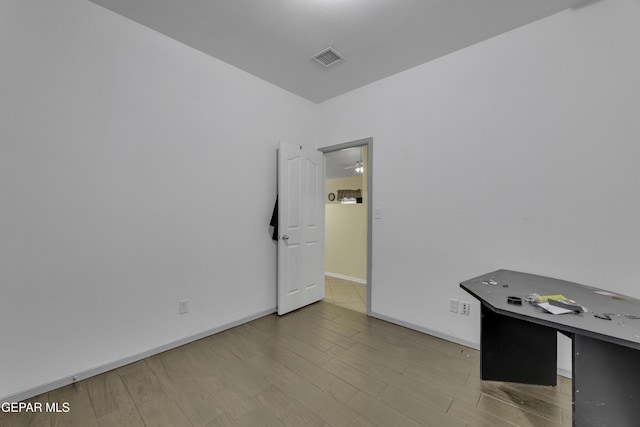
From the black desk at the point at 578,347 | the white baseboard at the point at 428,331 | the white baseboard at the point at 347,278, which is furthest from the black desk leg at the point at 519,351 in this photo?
the white baseboard at the point at 347,278

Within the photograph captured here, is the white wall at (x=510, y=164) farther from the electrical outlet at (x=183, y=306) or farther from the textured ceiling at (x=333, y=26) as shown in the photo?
the electrical outlet at (x=183, y=306)

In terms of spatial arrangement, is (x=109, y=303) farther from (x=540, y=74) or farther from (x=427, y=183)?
(x=540, y=74)

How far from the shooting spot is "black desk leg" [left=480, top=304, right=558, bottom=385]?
1.76 metres

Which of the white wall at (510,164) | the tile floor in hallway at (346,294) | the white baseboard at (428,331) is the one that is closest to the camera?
the white wall at (510,164)

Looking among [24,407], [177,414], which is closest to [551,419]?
[177,414]

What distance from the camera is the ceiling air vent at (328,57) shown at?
7.91 feet

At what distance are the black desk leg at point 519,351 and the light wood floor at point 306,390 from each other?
8 cm

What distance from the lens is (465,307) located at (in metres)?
2.32

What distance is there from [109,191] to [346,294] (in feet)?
10.2

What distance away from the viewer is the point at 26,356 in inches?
64.6

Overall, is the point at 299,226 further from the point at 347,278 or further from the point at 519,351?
the point at 519,351

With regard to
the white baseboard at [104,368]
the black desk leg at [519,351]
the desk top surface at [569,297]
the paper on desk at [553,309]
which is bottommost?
the white baseboard at [104,368]

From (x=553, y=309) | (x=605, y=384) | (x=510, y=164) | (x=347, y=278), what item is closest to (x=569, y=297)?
(x=553, y=309)

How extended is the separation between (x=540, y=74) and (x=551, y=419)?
2.40 metres
